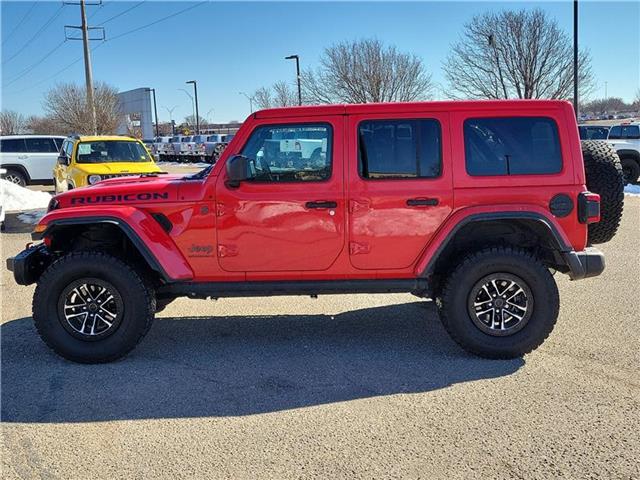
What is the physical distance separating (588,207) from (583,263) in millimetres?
446

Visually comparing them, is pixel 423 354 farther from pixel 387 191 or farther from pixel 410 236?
pixel 387 191

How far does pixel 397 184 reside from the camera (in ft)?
15.9

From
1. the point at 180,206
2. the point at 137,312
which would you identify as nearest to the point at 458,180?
the point at 180,206

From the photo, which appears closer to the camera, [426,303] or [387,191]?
[387,191]

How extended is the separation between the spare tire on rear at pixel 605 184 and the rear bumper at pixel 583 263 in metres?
0.54

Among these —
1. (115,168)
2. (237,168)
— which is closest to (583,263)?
(237,168)

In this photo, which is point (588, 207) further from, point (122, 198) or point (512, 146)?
point (122, 198)

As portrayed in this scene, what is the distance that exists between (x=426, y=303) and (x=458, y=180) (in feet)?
6.65

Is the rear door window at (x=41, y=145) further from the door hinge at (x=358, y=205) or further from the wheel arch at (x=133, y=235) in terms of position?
the door hinge at (x=358, y=205)

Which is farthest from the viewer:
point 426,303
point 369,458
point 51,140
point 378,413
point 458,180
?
point 51,140

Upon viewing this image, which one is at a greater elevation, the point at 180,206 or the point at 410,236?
A: the point at 180,206

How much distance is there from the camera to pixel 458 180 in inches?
190

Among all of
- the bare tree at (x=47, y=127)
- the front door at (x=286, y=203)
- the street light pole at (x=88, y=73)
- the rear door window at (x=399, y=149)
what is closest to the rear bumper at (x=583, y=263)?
the rear door window at (x=399, y=149)

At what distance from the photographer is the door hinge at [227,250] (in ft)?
16.2
